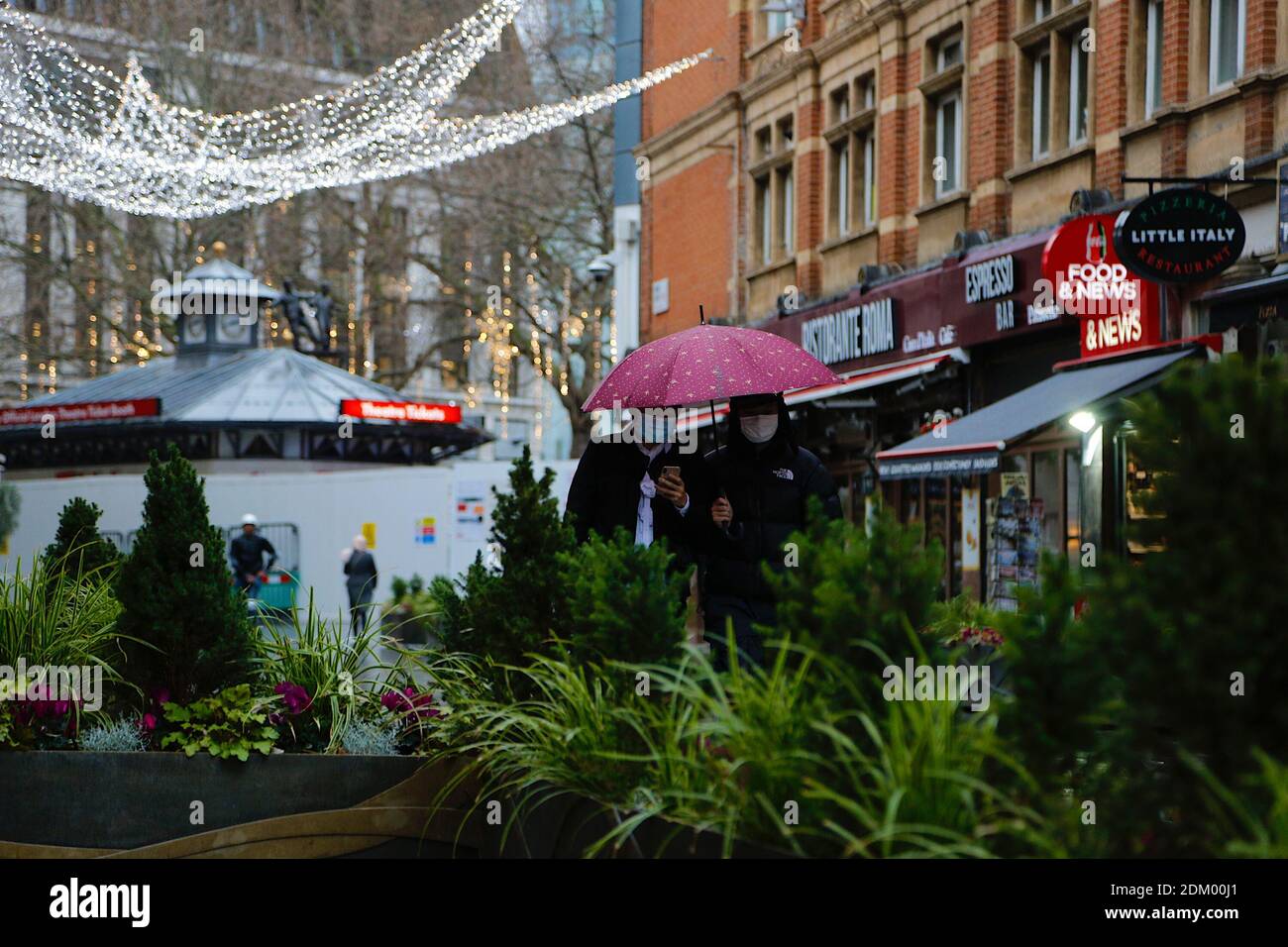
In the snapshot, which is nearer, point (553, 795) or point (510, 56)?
point (553, 795)

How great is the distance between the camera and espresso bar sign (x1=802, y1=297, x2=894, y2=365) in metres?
24.4

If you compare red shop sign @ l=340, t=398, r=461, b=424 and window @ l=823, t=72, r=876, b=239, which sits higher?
window @ l=823, t=72, r=876, b=239

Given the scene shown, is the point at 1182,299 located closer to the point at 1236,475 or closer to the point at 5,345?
the point at 1236,475

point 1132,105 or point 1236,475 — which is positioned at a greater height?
point 1132,105

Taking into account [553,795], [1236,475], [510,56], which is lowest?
[553,795]

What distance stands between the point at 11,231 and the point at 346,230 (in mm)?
8858

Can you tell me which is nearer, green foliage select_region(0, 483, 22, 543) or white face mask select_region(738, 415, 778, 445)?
white face mask select_region(738, 415, 778, 445)

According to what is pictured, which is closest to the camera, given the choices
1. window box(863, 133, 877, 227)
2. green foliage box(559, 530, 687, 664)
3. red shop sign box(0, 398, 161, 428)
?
green foliage box(559, 530, 687, 664)

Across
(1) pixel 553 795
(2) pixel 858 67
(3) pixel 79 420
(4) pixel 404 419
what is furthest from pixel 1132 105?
(3) pixel 79 420

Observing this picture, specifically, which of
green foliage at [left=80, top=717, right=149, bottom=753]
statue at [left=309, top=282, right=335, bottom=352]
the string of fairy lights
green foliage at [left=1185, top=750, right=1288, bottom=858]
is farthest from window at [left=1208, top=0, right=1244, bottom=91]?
statue at [left=309, top=282, right=335, bottom=352]

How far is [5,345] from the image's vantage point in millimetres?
50406

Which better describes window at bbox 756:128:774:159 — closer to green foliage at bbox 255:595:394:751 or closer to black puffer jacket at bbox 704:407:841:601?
black puffer jacket at bbox 704:407:841:601

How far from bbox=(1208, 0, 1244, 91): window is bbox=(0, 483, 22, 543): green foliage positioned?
21713 mm

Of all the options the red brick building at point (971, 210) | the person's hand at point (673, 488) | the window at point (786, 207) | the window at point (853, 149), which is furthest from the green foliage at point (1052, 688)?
the window at point (786, 207)
